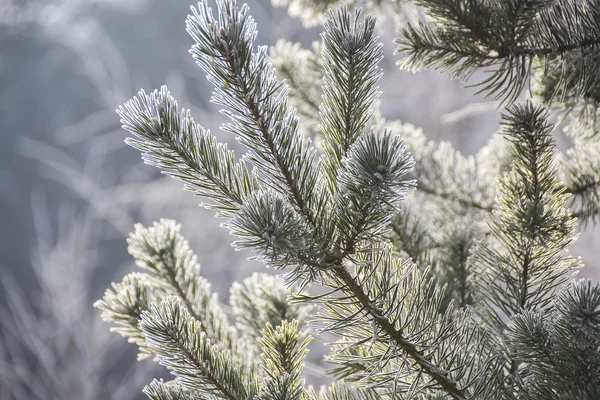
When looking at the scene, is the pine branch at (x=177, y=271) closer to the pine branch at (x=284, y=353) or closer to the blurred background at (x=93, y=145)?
the pine branch at (x=284, y=353)

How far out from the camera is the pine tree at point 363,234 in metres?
0.29

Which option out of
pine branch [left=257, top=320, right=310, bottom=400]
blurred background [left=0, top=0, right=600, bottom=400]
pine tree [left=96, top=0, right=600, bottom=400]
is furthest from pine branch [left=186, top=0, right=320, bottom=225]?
blurred background [left=0, top=0, right=600, bottom=400]

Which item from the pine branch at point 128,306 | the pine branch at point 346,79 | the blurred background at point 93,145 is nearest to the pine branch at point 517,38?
the pine branch at point 346,79

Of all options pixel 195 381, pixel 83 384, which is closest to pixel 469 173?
pixel 195 381

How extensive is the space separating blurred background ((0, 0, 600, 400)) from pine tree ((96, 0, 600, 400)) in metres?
2.42

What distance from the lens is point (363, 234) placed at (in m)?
0.31

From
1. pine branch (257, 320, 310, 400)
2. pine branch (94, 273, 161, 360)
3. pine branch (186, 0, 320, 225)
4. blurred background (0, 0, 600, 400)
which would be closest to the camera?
pine branch (186, 0, 320, 225)

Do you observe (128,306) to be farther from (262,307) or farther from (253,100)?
(253,100)

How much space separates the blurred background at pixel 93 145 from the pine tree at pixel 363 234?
2421 millimetres

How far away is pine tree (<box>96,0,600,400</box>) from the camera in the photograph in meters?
0.29

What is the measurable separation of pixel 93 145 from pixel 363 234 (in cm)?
348

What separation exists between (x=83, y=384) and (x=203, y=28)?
2.58 metres

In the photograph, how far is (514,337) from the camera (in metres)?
0.34

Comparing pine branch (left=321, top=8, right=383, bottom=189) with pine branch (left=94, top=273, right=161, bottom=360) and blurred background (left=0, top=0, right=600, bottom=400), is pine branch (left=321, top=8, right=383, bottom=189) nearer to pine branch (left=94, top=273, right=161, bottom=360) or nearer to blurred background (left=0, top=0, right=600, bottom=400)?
pine branch (left=94, top=273, right=161, bottom=360)
